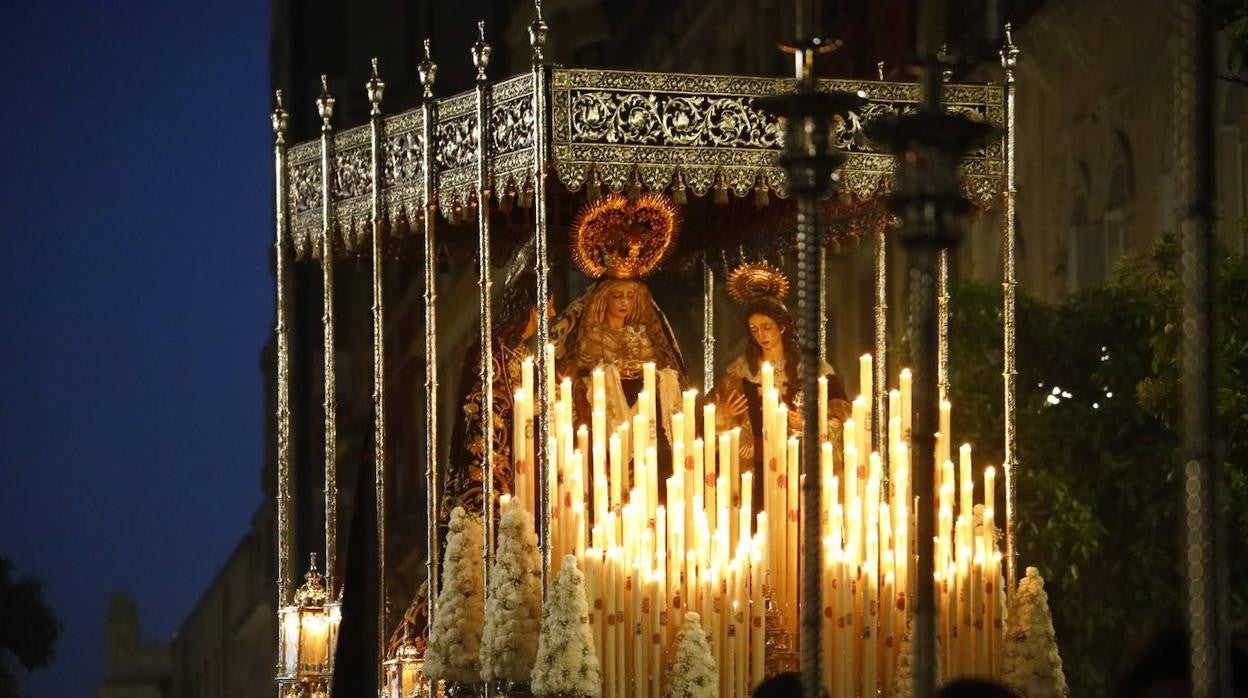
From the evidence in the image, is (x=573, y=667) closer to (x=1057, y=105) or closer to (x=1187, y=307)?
(x=1187, y=307)

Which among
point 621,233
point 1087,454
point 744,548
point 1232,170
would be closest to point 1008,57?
point 621,233

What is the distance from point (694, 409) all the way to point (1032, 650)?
6.25 feet

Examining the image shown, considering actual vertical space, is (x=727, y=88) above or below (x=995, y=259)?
below

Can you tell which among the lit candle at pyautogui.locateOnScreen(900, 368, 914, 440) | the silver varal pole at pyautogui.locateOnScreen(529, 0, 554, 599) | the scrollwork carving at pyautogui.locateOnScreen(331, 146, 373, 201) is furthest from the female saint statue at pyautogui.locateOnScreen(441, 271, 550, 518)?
the lit candle at pyautogui.locateOnScreen(900, 368, 914, 440)

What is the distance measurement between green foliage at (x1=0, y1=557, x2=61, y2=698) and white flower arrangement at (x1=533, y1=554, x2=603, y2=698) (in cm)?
2142

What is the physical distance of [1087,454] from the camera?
66.2 feet

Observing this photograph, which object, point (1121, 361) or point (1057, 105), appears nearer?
point (1121, 361)

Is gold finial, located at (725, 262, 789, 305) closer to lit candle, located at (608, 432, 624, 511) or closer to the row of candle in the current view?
the row of candle

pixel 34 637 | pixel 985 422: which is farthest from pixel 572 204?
pixel 34 637

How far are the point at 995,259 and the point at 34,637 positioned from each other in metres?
13.1

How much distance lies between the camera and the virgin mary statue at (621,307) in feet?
51.7

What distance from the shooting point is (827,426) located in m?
15.2

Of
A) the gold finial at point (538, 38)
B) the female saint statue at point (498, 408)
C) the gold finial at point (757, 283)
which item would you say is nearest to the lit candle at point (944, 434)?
the gold finial at point (757, 283)

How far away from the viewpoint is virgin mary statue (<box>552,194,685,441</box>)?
1575 centimetres
